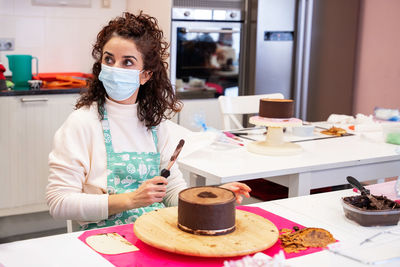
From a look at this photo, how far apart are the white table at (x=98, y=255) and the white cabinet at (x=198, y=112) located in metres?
2.36

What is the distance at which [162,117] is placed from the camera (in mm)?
1808

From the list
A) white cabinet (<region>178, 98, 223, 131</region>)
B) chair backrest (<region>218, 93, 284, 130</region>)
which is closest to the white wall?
white cabinet (<region>178, 98, 223, 131</region>)

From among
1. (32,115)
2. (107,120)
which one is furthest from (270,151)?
(32,115)

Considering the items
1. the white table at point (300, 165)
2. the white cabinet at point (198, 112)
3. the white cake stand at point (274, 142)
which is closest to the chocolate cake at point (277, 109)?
the white cake stand at point (274, 142)

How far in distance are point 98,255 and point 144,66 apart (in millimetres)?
735

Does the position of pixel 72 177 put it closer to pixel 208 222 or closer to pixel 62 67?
pixel 208 222

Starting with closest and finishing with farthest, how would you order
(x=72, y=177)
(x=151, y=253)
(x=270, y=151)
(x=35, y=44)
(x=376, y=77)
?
(x=151, y=253) < (x=72, y=177) < (x=270, y=151) < (x=35, y=44) < (x=376, y=77)

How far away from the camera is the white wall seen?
3.66 meters

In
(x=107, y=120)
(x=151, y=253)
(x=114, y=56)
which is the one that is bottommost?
(x=151, y=253)

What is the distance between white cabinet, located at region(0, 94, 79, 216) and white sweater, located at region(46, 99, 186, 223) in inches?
68.1

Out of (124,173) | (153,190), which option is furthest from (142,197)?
(124,173)

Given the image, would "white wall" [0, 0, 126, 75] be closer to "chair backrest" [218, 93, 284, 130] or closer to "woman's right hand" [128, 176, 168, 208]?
"chair backrest" [218, 93, 284, 130]

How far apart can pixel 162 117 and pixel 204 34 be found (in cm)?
218

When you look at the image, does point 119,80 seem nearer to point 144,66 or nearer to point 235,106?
point 144,66
